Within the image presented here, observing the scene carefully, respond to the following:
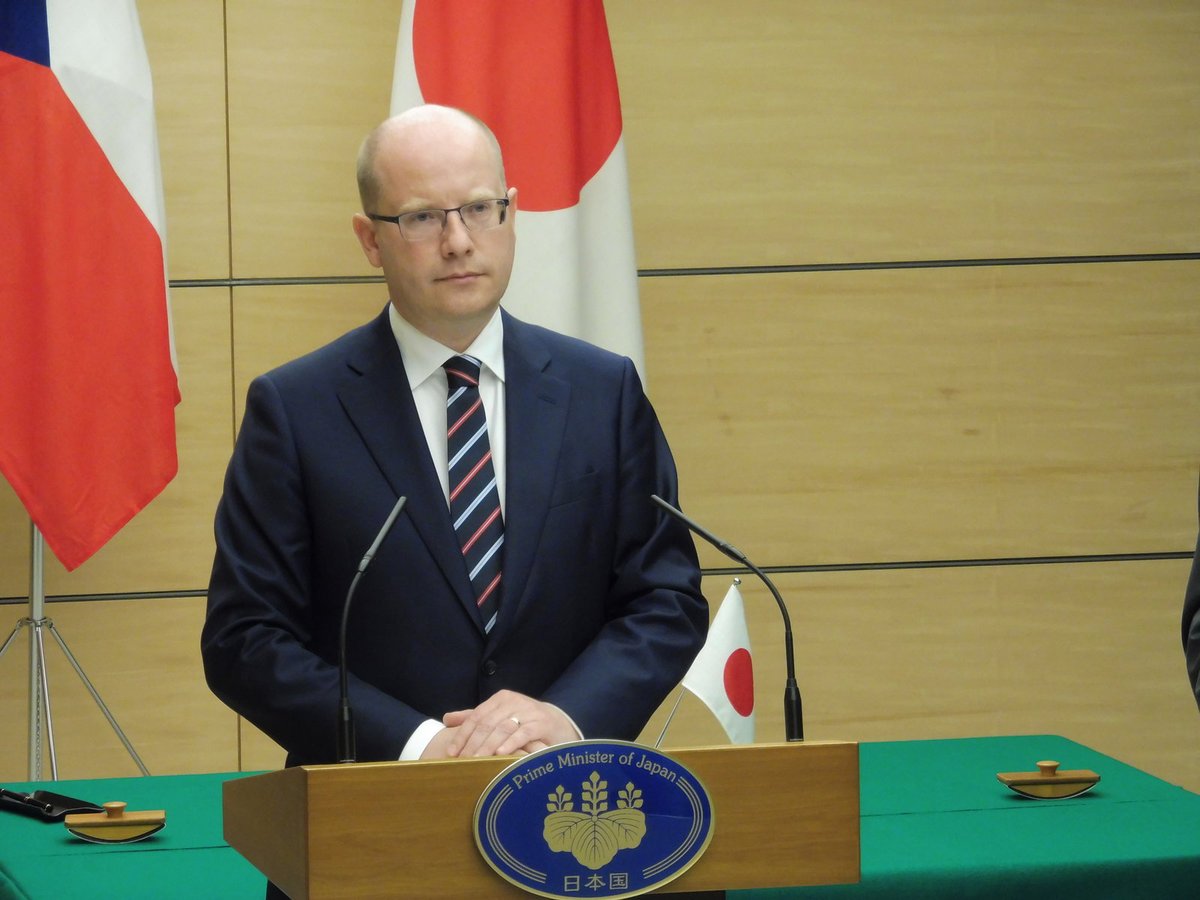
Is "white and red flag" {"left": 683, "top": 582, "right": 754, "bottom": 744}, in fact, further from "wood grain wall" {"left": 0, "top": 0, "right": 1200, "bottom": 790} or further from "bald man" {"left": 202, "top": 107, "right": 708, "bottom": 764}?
"bald man" {"left": 202, "top": 107, "right": 708, "bottom": 764}

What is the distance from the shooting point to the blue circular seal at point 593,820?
4.24 feet

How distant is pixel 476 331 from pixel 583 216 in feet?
6.20

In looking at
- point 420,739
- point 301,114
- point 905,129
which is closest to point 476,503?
point 420,739

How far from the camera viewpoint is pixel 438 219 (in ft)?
6.34

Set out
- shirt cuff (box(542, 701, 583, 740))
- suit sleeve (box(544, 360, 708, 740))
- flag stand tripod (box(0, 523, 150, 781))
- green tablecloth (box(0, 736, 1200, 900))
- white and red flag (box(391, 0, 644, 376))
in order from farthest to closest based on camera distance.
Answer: white and red flag (box(391, 0, 644, 376)), flag stand tripod (box(0, 523, 150, 781)), green tablecloth (box(0, 736, 1200, 900)), suit sleeve (box(544, 360, 708, 740)), shirt cuff (box(542, 701, 583, 740))

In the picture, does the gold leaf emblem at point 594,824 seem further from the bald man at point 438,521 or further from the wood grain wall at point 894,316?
the wood grain wall at point 894,316

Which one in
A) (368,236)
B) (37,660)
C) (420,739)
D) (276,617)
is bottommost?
(37,660)

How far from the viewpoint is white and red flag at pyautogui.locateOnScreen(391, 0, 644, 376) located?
374 cm

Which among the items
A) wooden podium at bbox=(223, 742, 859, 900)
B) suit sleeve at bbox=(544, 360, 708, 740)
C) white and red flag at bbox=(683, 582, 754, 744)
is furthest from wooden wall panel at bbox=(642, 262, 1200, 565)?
wooden podium at bbox=(223, 742, 859, 900)

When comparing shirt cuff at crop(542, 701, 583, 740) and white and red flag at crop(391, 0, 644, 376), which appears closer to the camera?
shirt cuff at crop(542, 701, 583, 740)

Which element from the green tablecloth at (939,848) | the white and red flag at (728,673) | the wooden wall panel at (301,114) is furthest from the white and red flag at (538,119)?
the green tablecloth at (939,848)

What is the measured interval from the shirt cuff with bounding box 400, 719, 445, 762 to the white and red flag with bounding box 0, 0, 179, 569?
1974 millimetres

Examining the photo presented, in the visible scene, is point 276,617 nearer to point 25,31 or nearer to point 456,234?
point 456,234

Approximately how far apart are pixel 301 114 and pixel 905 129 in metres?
1.70
